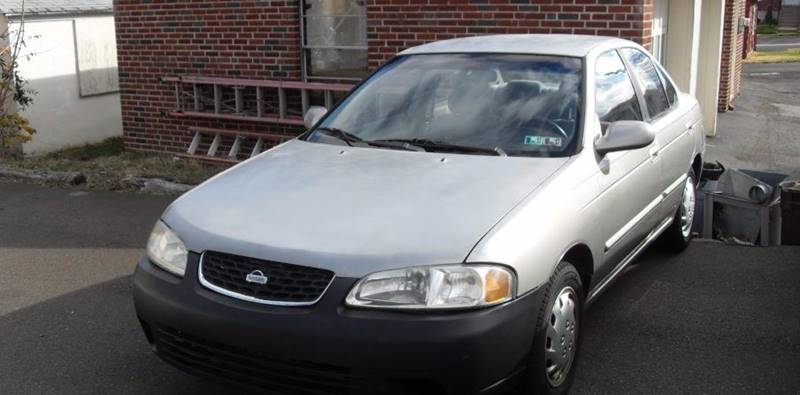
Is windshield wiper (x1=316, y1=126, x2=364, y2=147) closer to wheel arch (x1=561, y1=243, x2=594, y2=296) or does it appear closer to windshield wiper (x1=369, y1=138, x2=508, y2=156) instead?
windshield wiper (x1=369, y1=138, x2=508, y2=156)

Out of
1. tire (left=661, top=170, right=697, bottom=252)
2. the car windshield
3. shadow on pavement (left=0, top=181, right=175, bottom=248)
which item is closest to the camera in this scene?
the car windshield

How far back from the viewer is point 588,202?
162 inches

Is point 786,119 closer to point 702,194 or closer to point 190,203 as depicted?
point 702,194

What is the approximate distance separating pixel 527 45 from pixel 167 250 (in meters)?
2.44

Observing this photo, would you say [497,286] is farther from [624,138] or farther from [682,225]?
[682,225]

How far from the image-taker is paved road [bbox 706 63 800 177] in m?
10.7

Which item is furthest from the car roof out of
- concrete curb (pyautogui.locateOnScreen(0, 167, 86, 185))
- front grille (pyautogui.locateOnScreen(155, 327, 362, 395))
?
concrete curb (pyautogui.locateOnScreen(0, 167, 86, 185))

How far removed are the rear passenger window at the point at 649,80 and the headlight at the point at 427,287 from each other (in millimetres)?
2627

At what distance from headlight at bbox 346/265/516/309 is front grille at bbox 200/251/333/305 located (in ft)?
0.54

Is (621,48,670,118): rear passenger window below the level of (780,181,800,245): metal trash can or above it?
above

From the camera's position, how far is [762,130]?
43.3ft

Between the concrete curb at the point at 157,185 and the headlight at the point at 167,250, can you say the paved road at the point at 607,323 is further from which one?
the concrete curb at the point at 157,185

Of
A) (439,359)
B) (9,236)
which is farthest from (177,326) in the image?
(9,236)

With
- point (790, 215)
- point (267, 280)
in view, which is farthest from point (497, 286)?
point (790, 215)
